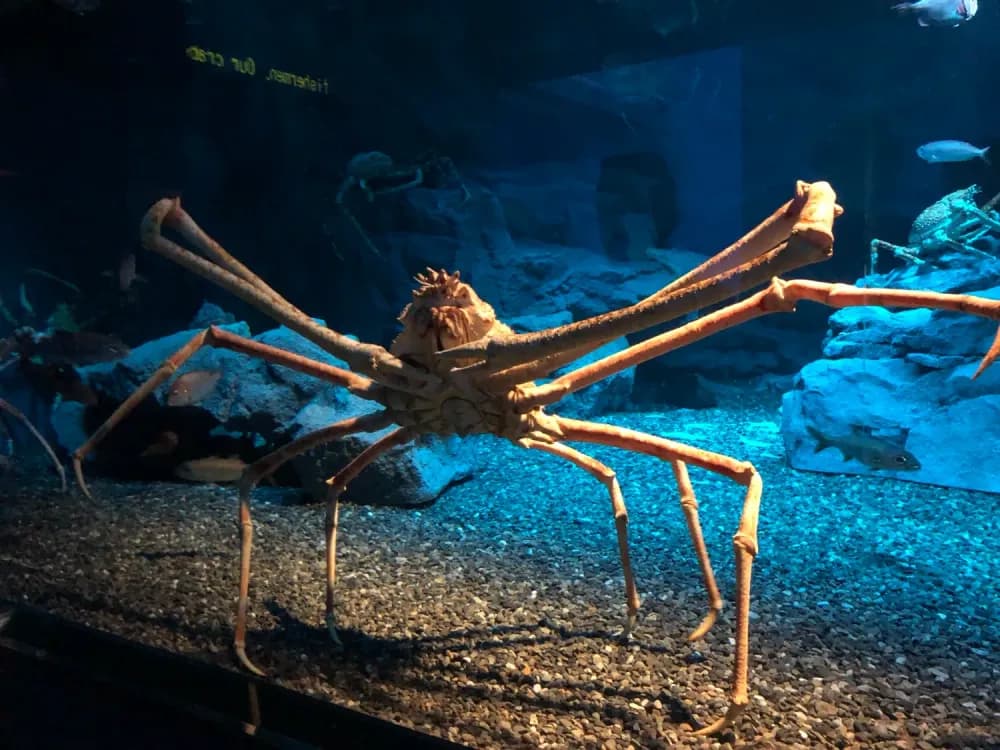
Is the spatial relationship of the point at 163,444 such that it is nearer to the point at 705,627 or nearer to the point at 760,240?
the point at 705,627

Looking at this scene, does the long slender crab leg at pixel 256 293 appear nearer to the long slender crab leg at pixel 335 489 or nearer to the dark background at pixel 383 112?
the long slender crab leg at pixel 335 489

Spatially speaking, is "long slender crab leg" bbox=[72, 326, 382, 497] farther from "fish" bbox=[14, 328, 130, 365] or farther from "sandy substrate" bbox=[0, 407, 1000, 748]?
"fish" bbox=[14, 328, 130, 365]

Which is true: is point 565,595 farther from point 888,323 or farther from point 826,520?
point 888,323

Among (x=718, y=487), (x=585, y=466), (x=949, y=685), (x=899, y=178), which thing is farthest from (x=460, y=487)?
(x=899, y=178)

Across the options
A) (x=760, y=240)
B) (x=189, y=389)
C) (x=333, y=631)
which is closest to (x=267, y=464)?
(x=333, y=631)

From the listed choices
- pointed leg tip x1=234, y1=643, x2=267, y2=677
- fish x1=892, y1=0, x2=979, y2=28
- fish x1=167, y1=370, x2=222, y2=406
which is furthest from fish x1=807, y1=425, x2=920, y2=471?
fish x1=167, y1=370, x2=222, y2=406

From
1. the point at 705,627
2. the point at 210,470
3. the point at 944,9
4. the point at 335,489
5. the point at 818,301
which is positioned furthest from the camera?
the point at 944,9

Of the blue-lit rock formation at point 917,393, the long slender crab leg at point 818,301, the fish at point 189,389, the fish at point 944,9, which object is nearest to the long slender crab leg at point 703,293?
the long slender crab leg at point 818,301

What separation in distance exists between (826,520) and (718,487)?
23.7 inches

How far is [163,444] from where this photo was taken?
363 centimetres

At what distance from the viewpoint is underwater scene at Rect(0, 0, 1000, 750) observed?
1544 mm

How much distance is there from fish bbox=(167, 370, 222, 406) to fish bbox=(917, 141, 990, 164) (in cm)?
488

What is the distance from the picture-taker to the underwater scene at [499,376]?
5.07 feet

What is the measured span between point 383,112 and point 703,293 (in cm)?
502
